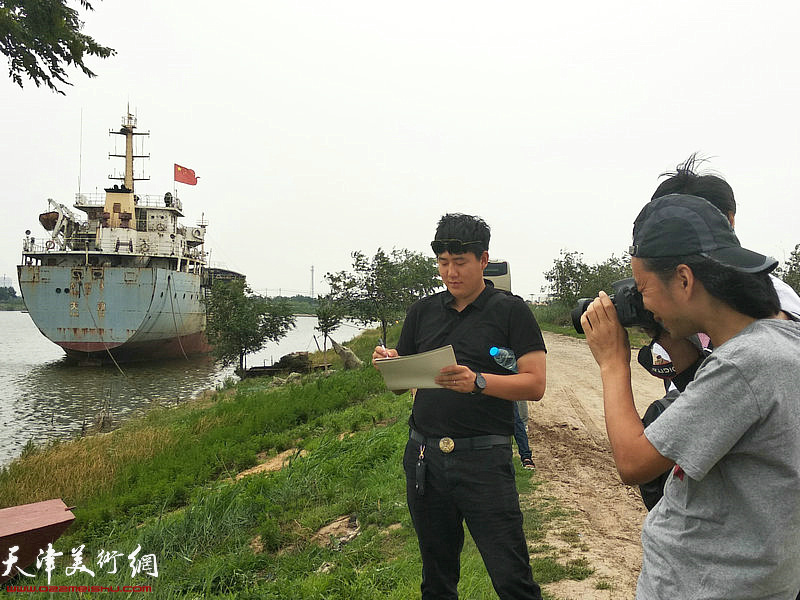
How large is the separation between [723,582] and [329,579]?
3.13 m

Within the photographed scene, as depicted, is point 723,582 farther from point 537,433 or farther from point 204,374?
point 204,374

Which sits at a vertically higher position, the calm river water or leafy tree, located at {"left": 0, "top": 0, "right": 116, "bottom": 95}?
leafy tree, located at {"left": 0, "top": 0, "right": 116, "bottom": 95}

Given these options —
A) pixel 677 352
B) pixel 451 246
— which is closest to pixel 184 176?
pixel 451 246

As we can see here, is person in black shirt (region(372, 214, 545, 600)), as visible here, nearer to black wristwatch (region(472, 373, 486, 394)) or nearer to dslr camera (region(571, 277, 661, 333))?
black wristwatch (region(472, 373, 486, 394))

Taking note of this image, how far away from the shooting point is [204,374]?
105 feet

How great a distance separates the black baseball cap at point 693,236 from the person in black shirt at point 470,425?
41.6 inches

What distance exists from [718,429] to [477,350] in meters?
1.36

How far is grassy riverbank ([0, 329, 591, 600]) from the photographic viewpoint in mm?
3889

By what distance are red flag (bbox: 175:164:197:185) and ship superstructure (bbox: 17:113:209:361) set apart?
1688 mm

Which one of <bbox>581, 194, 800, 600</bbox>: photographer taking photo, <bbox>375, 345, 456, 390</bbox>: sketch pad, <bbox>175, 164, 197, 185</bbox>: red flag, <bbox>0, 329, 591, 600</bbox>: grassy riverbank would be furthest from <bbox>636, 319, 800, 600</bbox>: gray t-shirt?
<bbox>175, 164, 197, 185</bbox>: red flag

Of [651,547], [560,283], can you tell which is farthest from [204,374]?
[651,547]

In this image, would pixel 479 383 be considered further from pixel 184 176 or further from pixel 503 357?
pixel 184 176

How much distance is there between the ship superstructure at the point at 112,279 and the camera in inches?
1313

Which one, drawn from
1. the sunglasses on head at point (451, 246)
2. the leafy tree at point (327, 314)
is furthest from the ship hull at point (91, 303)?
the sunglasses on head at point (451, 246)
